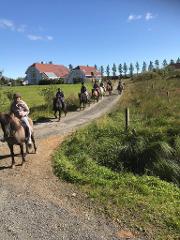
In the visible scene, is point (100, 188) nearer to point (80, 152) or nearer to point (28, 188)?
point (28, 188)

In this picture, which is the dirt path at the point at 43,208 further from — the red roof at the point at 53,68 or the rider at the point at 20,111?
the red roof at the point at 53,68

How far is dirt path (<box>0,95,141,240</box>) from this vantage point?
7789 millimetres

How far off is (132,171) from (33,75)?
4417 inches

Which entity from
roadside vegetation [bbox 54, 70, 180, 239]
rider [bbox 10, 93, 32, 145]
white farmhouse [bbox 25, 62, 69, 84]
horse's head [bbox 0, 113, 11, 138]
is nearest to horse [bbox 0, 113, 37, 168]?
horse's head [bbox 0, 113, 11, 138]

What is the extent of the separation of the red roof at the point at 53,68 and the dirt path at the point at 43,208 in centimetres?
11020

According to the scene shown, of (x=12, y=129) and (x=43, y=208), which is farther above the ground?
(x=12, y=129)

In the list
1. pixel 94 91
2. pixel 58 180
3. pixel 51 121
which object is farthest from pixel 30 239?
pixel 94 91

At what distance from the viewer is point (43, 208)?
29.9ft

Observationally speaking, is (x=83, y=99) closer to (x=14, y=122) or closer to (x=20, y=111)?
(x=20, y=111)

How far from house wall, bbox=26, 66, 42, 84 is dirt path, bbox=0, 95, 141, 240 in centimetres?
10897

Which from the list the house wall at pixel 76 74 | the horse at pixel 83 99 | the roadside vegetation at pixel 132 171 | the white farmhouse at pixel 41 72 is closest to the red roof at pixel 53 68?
the white farmhouse at pixel 41 72

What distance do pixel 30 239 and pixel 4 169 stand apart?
5.12 metres

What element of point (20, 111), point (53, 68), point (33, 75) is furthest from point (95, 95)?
point (53, 68)

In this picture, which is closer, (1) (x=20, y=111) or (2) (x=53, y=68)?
(1) (x=20, y=111)
